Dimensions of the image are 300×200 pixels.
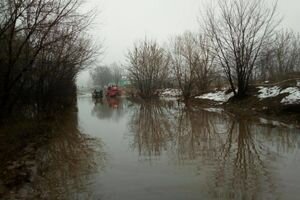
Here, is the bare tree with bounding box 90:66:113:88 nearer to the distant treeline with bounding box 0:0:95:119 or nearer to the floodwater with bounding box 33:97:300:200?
the distant treeline with bounding box 0:0:95:119

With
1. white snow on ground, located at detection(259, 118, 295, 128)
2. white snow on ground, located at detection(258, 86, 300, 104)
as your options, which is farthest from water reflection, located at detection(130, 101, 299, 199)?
white snow on ground, located at detection(258, 86, 300, 104)

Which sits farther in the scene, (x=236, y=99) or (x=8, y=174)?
(x=236, y=99)

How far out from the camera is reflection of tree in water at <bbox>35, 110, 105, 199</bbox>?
643 cm

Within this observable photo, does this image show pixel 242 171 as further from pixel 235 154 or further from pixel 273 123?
pixel 273 123

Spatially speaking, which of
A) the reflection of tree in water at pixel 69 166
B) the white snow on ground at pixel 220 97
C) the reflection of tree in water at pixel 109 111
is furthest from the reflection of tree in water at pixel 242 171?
the white snow on ground at pixel 220 97

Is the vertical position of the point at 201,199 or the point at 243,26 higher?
the point at 243,26

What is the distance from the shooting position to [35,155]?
9.95m

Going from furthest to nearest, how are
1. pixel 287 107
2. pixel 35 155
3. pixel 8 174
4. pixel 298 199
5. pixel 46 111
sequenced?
1. pixel 46 111
2. pixel 287 107
3. pixel 35 155
4. pixel 8 174
5. pixel 298 199

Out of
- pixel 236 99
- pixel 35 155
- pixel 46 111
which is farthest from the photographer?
pixel 236 99

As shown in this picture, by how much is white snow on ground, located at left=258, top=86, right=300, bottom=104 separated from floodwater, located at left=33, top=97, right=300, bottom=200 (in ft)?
12.2

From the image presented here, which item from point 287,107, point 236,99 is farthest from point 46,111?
point 287,107

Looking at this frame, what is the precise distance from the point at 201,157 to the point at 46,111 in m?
15.8

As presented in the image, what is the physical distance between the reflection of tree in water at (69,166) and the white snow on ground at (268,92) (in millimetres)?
11906

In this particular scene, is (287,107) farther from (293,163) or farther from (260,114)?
(293,163)
